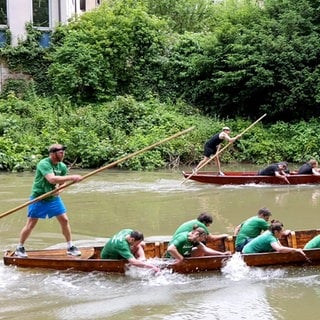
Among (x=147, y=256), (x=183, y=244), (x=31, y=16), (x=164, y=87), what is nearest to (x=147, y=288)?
(x=183, y=244)

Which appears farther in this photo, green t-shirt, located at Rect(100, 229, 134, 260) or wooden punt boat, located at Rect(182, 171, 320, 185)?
wooden punt boat, located at Rect(182, 171, 320, 185)

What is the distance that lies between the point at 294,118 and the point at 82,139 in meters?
9.51

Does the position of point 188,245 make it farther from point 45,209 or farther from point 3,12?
point 3,12

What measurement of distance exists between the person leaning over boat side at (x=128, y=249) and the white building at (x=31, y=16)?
1942cm

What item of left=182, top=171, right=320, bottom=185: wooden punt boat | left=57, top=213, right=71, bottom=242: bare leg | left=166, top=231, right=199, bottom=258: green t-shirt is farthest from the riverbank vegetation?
left=166, top=231, right=199, bottom=258: green t-shirt

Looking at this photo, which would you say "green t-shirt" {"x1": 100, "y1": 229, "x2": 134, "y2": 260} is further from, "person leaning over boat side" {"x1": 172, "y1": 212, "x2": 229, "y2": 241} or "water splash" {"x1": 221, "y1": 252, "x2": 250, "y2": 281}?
"water splash" {"x1": 221, "y1": 252, "x2": 250, "y2": 281}

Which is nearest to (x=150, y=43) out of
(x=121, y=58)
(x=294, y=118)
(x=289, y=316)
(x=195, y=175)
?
(x=121, y=58)

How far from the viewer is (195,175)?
17.3 metres

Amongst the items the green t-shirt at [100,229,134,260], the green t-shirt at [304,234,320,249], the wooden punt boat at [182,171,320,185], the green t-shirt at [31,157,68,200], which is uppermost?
the green t-shirt at [31,157,68,200]

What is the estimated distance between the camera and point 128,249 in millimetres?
8477

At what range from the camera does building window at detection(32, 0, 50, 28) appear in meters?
26.8

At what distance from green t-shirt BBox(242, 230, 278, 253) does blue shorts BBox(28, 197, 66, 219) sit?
2957mm

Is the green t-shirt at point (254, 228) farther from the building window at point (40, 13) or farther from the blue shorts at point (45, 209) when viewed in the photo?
the building window at point (40, 13)

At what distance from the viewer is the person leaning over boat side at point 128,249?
8.38m
